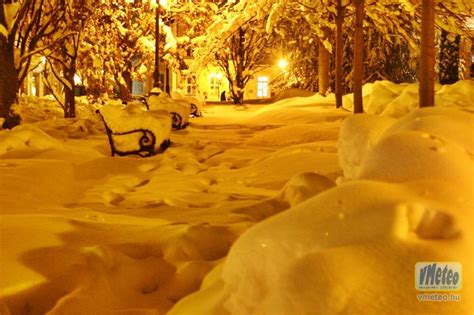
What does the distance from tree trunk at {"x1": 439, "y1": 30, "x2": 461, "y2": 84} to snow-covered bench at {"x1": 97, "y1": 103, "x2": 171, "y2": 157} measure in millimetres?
12223

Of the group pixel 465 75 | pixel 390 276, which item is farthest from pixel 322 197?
pixel 465 75

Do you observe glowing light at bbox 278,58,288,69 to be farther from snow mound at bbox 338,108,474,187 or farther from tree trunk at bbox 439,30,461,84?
snow mound at bbox 338,108,474,187

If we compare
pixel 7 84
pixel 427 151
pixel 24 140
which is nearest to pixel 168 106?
pixel 7 84

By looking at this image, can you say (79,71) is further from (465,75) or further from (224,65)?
(465,75)

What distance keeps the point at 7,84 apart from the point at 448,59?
14.9 m

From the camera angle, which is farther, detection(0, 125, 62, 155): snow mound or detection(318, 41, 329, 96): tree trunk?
detection(318, 41, 329, 96): tree trunk

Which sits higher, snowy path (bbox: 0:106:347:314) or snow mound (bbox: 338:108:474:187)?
snow mound (bbox: 338:108:474:187)

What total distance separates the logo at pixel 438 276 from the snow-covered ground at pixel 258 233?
0.03 metres

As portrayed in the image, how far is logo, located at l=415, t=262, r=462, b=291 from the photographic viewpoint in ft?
7.45

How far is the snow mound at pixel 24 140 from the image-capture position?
9695 millimetres

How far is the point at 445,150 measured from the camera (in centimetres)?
286

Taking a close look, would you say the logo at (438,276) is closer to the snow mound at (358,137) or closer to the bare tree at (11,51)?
the snow mound at (358,137)

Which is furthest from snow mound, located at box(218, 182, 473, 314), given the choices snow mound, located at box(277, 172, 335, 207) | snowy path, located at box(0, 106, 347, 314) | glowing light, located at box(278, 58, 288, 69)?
glowing light, located at box(278, 58, 288, 69)

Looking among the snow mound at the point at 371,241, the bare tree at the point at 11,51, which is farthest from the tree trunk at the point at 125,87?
the snow mound at the point at 371,241
